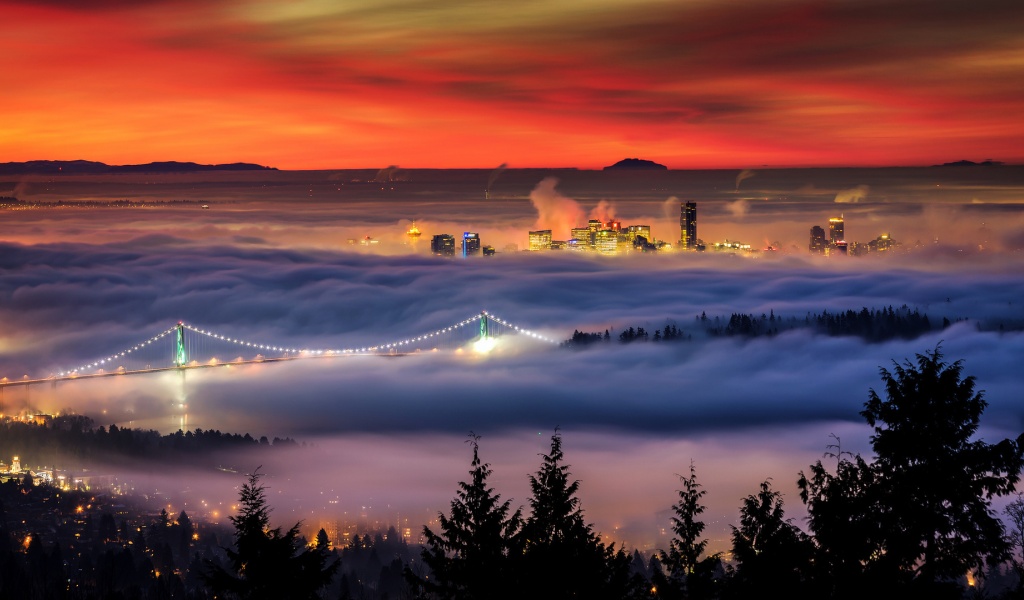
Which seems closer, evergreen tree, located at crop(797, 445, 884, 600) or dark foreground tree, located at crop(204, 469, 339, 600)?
evergreen tree, located at crop(797, 445, 884, 600)

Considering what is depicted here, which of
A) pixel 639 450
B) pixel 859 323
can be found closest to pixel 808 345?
pixel 859 323

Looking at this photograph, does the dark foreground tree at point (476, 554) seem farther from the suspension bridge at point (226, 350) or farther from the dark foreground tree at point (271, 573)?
the suspension bridge at point (226, 350)

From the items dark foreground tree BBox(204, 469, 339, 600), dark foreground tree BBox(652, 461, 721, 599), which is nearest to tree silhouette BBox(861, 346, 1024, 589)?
dark foreground tree BBox(652, 461, 721, 599)

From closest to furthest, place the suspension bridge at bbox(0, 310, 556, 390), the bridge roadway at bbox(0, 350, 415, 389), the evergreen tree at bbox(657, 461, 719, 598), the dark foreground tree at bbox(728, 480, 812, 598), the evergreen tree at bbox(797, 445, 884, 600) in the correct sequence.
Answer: the evergreen tree at bbox(797, 445, 884, 600)
the dark foreground tree at bbox(728, 480, 812, 598)
the evergreen tree at bbox(657, 461, 719, 598)
the bridge roadway at bbox(0, 350, 415, 389)
the suspension bridge at bbox(0, 310, 556, 390)

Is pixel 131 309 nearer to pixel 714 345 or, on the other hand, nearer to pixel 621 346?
pixel 621 346

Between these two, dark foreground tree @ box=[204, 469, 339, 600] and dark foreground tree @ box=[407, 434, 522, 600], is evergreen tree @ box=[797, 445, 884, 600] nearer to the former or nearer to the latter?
dark foreground tree @ box=[407, 434, 522, 600]

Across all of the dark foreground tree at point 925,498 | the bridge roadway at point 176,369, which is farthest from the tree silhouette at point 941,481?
the bridge roadway at point 176,369
